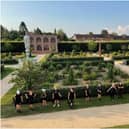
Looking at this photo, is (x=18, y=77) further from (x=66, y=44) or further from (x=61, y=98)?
(x=66, y=44)

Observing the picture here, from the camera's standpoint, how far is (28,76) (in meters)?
18.9

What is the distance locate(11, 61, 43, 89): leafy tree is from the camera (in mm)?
18844

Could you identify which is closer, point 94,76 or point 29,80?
point 29,80

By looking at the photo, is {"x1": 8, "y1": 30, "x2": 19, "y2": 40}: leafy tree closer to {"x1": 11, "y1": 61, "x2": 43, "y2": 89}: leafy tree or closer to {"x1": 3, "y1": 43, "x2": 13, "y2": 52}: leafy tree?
{"x1": 3, "y1": 43, "x2": 13, "y2": 52}: leafy tree

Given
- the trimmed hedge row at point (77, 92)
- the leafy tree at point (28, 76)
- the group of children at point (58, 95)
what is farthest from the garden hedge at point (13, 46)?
the group of children at point (58, 95)

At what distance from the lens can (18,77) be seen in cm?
1909

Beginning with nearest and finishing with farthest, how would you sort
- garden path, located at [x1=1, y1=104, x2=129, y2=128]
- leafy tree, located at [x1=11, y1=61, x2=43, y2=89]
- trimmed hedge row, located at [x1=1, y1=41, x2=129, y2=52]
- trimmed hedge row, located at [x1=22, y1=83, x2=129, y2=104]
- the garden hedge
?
garden path, located at [x1=1, y1=104, x2=129, y2=128]
trimmed hedge row, located at [x1=22, y1=83, x2=129, y2=104]
leafy tree, located at [x1=11, y1=61, x2=43, y2=89]
the garden hedge
trimmed hedge row, located at [x1=1, y1=41, x2=129, y2=52]

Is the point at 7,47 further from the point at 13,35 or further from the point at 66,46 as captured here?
the point at 13,35

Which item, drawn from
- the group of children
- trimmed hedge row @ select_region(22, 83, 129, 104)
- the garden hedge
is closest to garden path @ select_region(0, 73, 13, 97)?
trimmed hedge row @ select_region(22, 83, 129, 104)

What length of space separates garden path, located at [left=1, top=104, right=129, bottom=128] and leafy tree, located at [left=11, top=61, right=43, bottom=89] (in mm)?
4126

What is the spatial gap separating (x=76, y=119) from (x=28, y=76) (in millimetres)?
5712

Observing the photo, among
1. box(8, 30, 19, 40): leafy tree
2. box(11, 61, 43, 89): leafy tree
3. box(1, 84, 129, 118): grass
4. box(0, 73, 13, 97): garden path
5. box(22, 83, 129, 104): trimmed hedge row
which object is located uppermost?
box(8, 30, 19, 40): leafy tree

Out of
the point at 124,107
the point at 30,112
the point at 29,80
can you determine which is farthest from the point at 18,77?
the point at 124,107

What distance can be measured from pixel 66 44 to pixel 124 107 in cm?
4996
